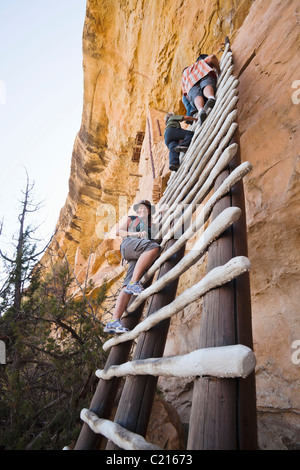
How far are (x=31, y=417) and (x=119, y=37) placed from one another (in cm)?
945

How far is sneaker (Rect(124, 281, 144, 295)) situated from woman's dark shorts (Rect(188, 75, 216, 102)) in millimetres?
2201

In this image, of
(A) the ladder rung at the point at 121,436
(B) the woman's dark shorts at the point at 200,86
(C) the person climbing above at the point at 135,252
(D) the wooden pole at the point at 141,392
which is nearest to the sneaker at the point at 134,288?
(C) the person climbing above at the point at 135,252

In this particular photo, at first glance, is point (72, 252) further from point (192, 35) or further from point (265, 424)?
point (265, 424)

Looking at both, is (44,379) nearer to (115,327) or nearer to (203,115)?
(115,327)

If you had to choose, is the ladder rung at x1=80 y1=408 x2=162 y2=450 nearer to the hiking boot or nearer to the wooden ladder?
the wooden ladder

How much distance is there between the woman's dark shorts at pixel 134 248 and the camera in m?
1.80

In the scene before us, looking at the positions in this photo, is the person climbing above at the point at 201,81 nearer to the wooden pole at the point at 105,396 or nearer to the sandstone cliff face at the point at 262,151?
the sandstone cliff face at the point at 262,151

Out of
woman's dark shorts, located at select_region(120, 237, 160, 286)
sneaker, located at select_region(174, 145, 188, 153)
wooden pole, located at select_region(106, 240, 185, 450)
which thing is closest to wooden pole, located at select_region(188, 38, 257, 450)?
wooden pole, located at select_region(106, 240, 185, 450)

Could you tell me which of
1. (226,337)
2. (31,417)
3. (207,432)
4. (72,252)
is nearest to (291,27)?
(226,337)

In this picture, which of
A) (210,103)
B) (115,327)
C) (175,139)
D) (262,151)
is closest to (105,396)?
(115,327)

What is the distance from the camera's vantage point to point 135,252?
182 centimetres

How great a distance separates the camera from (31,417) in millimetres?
2117

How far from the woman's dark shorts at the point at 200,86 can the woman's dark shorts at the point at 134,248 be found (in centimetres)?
188

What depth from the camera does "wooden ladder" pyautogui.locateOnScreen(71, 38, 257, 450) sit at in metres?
0.68
